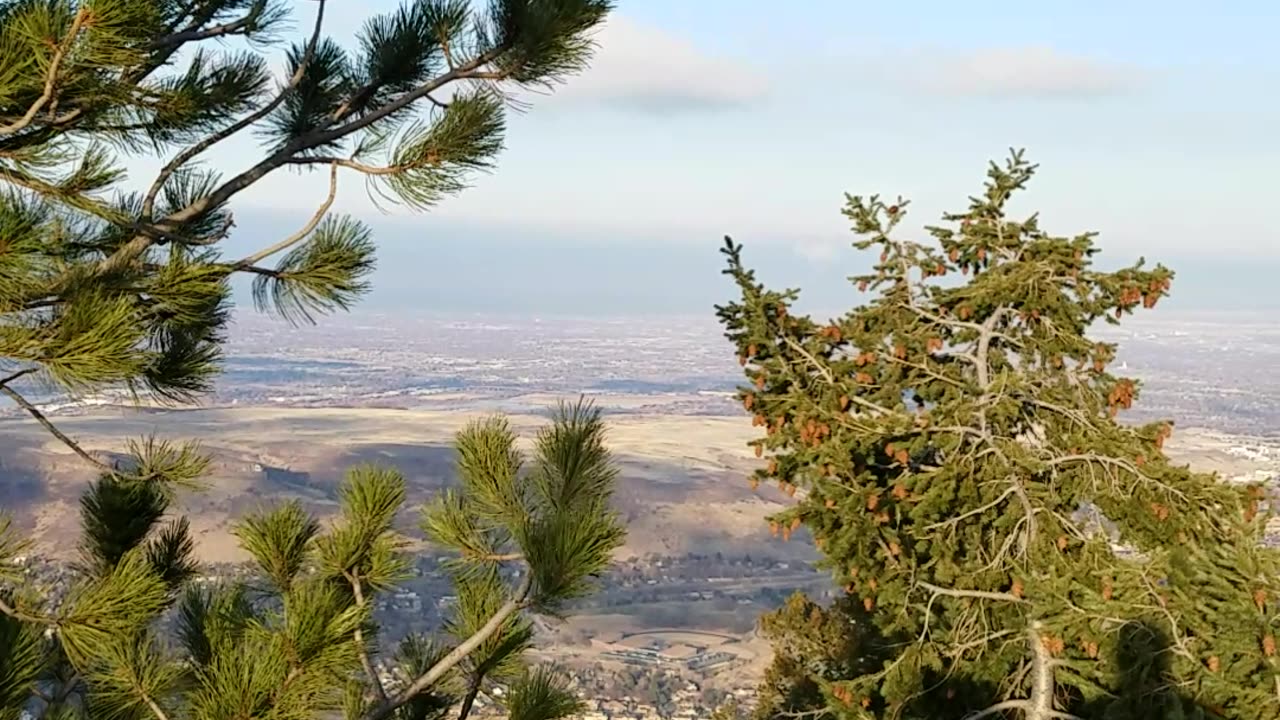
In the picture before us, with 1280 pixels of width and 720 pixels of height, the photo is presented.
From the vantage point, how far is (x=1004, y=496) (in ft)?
16.3

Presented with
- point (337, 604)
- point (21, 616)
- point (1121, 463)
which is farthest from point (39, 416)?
point (1121, 463)

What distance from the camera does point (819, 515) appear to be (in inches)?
207

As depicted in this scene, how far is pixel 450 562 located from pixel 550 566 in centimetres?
48

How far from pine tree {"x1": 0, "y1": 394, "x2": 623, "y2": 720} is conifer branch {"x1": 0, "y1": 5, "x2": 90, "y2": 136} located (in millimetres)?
965

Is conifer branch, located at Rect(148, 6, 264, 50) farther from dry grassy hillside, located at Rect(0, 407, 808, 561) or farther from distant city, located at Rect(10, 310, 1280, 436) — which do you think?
distant city, located at Rect(10, 310, 1280, 436)

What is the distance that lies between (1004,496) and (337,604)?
3481 mm

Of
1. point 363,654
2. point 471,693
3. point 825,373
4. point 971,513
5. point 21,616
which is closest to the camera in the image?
point 21,616

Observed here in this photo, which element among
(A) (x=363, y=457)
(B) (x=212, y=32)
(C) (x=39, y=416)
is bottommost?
(A) (x=363, y=457)

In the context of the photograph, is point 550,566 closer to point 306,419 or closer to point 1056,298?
point 1056,298

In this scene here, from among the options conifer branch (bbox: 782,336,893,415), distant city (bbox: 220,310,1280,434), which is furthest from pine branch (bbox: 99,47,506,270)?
distant city (bbox: 220,310,1280,434)

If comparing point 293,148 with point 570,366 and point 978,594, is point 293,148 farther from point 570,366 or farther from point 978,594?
point 570,366

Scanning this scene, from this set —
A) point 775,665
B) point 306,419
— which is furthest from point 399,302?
point 775,665

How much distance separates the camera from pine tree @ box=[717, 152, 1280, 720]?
385 cm

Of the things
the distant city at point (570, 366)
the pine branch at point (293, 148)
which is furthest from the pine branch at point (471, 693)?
the distant city at point (570, 366)
